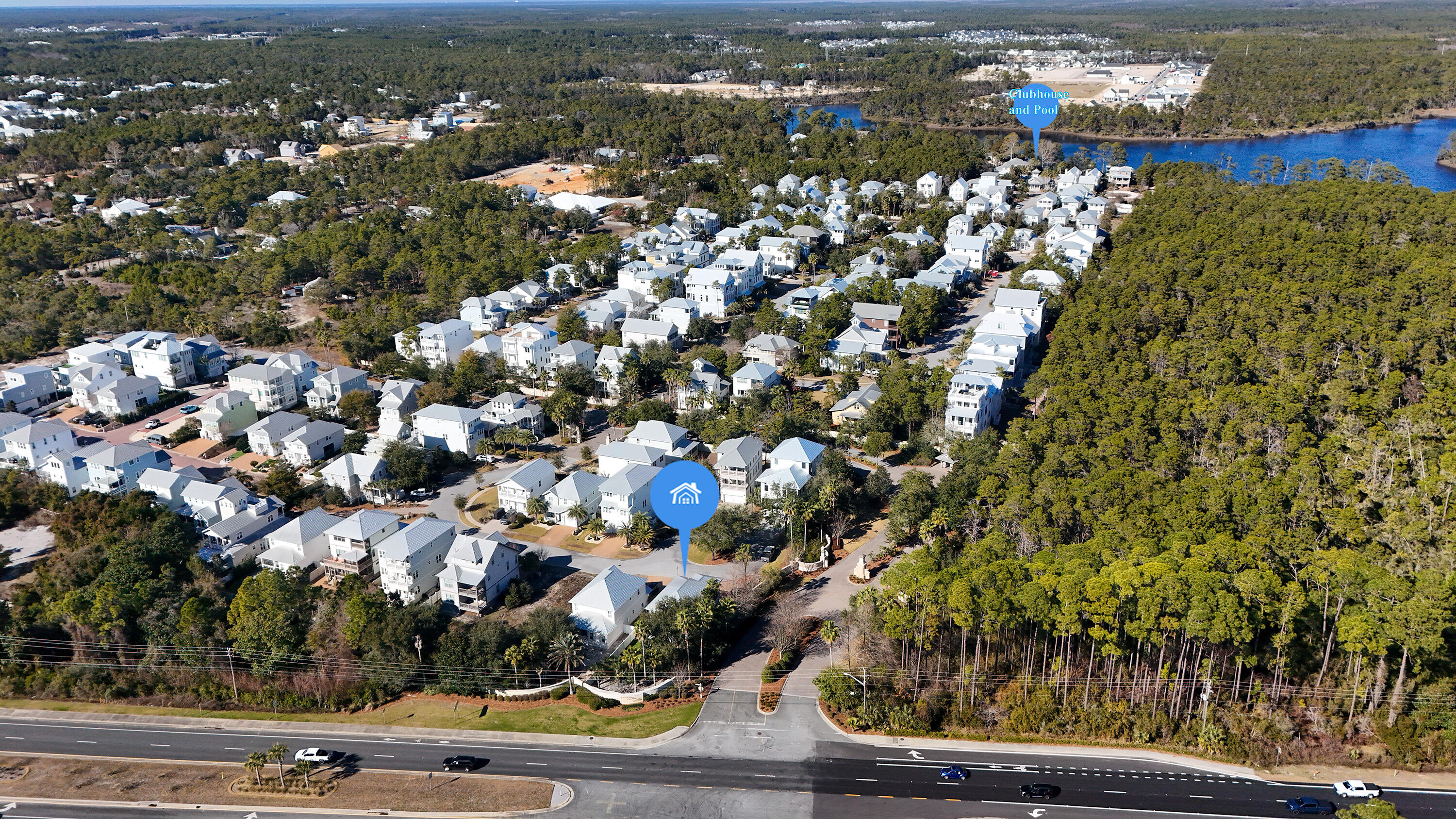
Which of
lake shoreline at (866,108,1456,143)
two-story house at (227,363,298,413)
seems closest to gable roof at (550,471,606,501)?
two-story house at (227,363,298,413)

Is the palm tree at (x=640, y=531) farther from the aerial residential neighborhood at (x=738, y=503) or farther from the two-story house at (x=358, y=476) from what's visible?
the two-story house at (x=358, y=476)

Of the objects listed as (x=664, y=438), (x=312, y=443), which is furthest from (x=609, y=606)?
(x=312, y=443)

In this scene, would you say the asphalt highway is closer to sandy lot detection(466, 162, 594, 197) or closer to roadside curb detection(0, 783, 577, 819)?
roadside curb detection(0, 783, 577, 819)

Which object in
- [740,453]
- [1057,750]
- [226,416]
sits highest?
[740,453]

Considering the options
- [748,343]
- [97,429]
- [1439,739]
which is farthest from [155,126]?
[1439,739]

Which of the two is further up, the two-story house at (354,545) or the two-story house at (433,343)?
the two-story house at (433,343)

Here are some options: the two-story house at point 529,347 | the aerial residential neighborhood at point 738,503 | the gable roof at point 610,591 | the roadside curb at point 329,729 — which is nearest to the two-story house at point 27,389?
the aerial residential neighborhood at point 738,503

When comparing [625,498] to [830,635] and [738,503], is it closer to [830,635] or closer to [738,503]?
[738,503]
